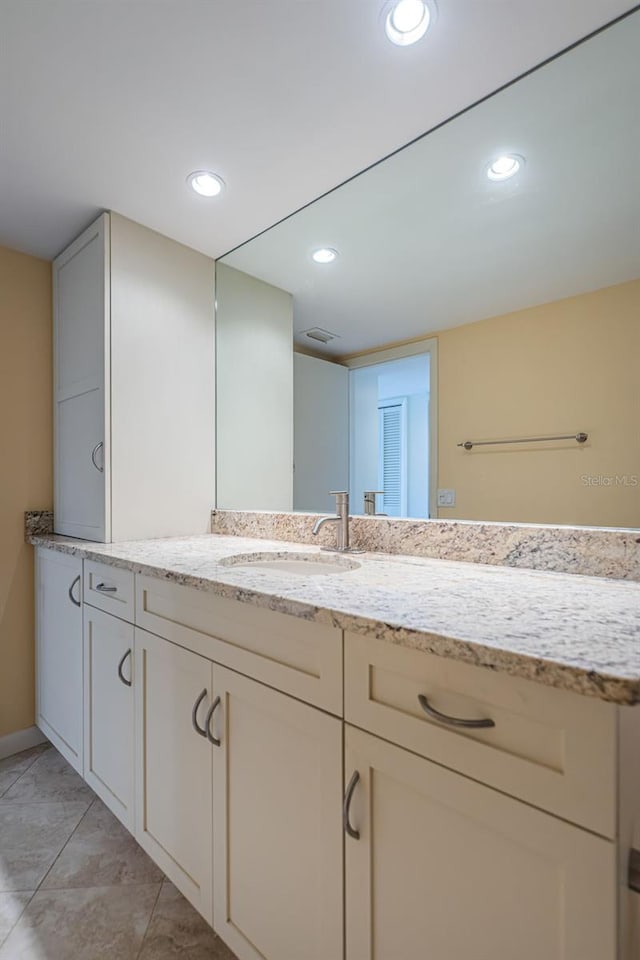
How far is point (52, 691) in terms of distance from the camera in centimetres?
186

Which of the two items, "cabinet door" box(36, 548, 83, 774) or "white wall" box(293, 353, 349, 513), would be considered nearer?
"cabinet door" box(36, 548, 83, 774)

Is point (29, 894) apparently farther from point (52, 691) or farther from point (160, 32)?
point (160, 32)

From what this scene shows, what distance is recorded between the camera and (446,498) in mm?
1474

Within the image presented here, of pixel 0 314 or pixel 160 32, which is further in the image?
pixel 0 314

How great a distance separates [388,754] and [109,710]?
1123 mm

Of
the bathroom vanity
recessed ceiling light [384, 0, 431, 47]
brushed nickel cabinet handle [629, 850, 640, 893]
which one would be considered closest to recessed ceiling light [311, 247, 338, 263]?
recessed ceiling light [384, 0, 431, 47]

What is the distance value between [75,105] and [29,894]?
225 cm

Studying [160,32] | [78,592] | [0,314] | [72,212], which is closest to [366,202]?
[160,32]

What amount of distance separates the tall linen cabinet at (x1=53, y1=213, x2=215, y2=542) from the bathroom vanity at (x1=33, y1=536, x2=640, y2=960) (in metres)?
0.62

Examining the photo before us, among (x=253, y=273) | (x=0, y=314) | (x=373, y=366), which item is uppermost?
(x=253, y=273)

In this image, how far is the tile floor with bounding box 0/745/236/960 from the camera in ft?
3.75

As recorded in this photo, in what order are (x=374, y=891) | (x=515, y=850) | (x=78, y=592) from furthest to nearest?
(x=78, y=592) → (x=374, y=891) → (x=515, y=850)

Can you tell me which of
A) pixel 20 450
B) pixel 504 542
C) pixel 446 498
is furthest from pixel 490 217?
pixel 20 450

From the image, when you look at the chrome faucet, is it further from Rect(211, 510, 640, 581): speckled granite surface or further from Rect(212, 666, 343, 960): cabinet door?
Rect(212, 666, 343, 960): cabinet door
